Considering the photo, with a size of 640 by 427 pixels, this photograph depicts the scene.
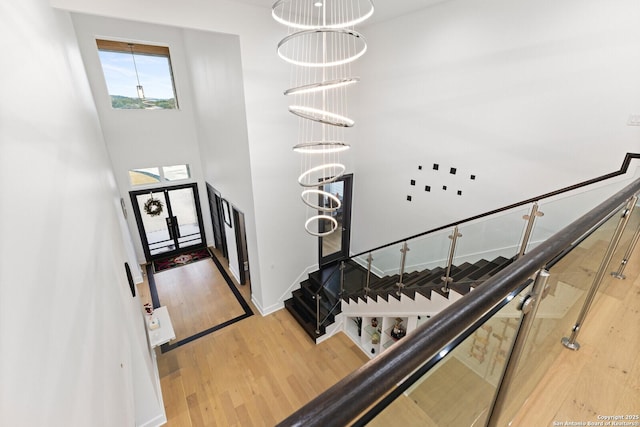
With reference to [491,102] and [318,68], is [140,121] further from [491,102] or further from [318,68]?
[491,102]

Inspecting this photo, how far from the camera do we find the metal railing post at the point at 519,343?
858mm

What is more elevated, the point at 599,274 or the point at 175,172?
the point at 599,274

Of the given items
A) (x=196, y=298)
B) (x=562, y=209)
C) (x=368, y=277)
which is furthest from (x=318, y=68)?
(x=196, y=298)

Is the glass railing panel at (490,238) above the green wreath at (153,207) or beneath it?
above

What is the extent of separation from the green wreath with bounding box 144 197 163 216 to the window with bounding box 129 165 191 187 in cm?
53

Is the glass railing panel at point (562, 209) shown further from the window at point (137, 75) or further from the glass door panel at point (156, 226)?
the glass door panel at point (156, 226)

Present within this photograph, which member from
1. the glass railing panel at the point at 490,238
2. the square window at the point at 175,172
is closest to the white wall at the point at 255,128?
the square window at the point at 175,172

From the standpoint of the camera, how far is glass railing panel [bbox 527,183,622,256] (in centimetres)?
281

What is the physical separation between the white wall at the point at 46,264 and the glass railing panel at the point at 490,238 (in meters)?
3.86

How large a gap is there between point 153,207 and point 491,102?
778 centimetres

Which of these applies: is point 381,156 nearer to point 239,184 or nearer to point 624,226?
point 239,184

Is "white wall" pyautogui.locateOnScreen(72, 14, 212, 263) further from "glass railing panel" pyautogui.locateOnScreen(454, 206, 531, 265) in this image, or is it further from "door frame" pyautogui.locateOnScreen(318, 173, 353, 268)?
"glass railing panel" pyautogui.locateOnScreen(454, 206, 531, 265)

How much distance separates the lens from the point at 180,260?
7.74 meters

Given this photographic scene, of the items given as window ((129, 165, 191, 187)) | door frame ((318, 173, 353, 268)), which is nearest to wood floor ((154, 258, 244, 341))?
door frame ((318, 173, 353, 268))
